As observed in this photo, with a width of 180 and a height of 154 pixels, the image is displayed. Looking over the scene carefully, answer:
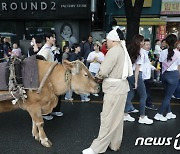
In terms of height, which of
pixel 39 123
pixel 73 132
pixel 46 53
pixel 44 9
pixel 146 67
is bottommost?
pixel 73 132

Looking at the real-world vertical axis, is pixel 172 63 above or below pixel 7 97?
above

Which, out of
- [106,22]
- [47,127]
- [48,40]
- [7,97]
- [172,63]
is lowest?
[47,127]

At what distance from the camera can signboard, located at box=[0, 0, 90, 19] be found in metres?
15.3

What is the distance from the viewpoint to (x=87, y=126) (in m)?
5.18

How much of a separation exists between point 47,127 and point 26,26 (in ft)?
39.6

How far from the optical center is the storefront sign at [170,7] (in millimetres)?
14867

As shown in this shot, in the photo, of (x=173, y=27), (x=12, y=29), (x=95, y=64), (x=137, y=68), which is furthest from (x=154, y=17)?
(x=137, y=68)

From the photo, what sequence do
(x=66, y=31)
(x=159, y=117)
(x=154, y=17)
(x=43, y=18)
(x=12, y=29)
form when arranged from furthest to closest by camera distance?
(x=12, y=29)
(x=66, y=31)
(x=43, y=18)
(x=154, y=17)
(x=159, y=117)

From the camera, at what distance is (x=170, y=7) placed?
15.0 m

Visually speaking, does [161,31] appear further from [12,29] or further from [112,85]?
[112,85]

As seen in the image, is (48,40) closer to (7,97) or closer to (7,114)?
(7,97)

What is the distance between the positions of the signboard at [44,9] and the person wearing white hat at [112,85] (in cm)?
1182

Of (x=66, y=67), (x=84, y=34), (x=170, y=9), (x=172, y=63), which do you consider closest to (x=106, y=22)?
(x=84, y=34)

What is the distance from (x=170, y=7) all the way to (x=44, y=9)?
7260 millimetres
